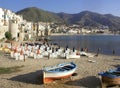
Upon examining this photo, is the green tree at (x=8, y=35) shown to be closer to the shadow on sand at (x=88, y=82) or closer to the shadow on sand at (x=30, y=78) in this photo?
the shadow on sand at (x=30, y=78)

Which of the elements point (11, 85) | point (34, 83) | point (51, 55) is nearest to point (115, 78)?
point (34, 83)

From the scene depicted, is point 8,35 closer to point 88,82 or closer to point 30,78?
point 30,78

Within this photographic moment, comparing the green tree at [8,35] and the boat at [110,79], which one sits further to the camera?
the green tree at [8,35]

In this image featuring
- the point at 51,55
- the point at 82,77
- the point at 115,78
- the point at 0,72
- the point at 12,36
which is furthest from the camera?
the point at 12,36

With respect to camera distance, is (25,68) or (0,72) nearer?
(0,72)

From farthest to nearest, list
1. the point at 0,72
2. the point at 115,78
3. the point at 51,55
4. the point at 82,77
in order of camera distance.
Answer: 1. the point at 51,55
2. the point at 0,72
3. the point at 82,77
4. the point at 115,78

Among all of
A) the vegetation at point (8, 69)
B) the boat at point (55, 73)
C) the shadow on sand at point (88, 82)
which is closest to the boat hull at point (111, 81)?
the shadow on sand at point (88, 82)

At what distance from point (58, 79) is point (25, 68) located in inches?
281

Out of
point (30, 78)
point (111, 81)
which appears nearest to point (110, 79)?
point (111, 81)

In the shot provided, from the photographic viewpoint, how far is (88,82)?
23703mm

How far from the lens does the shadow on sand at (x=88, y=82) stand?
22.8m

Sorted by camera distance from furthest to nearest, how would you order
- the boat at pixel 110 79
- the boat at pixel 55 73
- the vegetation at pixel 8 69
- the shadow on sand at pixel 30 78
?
the vegetation at pixel 8 69 → the shadow on sand at pixel 30 78 → the boat at pixel 55 73 → the boat at pixel 110 79

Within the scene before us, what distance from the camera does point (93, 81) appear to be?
24016 mm

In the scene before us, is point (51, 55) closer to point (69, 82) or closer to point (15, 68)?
point (15, 68)
